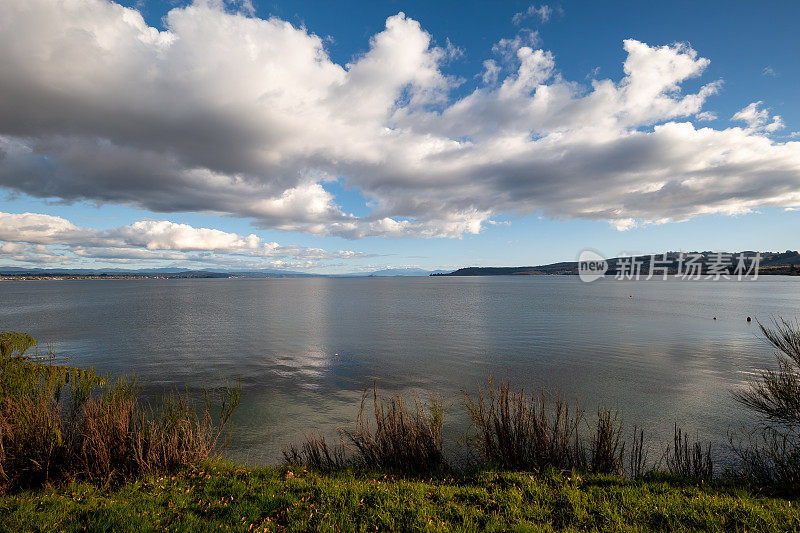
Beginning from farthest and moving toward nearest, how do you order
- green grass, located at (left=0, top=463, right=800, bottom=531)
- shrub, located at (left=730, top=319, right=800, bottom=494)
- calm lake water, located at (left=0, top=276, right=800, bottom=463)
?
calm lake water, located at (left=0, top=276, right=800, bottom=463) → shrub, located at (left=730, top=319, right=800, bottom=494) → green grass, located at (left=0, top=463, right=800, bottom=531)

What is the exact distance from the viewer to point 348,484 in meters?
10.0

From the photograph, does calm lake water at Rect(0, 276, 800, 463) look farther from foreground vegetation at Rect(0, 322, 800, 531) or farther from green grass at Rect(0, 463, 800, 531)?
green grass at Rect(0, 463, 800, 531)

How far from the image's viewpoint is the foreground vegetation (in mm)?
8227

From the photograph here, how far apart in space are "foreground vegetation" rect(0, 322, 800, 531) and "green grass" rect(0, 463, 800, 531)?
0.04 m

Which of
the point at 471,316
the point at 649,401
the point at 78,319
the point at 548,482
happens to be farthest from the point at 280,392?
the point at 78,319

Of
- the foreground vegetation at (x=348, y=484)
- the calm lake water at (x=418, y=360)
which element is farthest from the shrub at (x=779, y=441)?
the calm lake water at (x=418, y=360)

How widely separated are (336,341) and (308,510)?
34772 mm

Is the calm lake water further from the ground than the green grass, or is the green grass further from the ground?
the green grass

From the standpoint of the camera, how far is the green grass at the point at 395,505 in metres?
8.05

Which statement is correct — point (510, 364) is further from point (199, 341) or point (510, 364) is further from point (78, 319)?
point (78, 319)

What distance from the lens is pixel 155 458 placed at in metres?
10.9

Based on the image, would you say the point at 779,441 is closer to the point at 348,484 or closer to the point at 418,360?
the point at 348,484

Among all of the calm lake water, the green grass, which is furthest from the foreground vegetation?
the calm lake water

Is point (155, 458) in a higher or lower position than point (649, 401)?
higher
